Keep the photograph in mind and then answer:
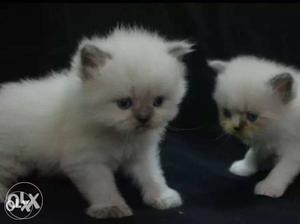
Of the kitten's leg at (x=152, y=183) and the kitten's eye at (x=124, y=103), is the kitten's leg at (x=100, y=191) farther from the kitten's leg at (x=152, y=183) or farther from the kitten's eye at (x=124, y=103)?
the kitten's eye at (x=124, y=103)

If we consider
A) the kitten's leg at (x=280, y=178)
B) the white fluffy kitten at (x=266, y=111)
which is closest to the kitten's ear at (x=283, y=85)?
the white fluffy kitten at (x=266, y=111)

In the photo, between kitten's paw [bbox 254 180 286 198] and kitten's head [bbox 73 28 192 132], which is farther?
kitten's paw [bbox 254 180 286 198]

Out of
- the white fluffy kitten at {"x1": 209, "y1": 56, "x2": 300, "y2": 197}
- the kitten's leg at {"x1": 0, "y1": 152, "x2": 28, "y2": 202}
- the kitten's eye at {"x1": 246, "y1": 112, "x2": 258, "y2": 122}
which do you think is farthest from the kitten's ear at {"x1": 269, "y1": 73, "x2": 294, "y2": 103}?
the kitten's leg at {"x1": 0, "y1": 152, "x2": 28, "y2": 202}

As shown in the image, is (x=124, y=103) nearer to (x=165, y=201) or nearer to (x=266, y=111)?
(x=165, y=201)

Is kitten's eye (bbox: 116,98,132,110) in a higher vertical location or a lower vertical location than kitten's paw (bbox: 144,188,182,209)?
higher

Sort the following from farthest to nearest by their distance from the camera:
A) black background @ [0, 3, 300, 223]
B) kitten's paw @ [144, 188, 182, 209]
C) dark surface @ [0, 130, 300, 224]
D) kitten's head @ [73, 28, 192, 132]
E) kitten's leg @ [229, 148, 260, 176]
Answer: black background @ [0, 3, 300, 223] → kitten's leg @ [229, 148, 260, 176] → kitten's paw @ [144, 188, 182, 209] → dark surface @ [0, 130, 300, 224] → kitten's head @ [73, 28, 192, 132]

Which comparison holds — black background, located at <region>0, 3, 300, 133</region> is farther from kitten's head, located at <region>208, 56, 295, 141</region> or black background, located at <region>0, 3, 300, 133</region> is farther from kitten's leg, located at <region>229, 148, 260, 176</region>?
kitten's head, located at <region>208, 56, 295, 141</region>
